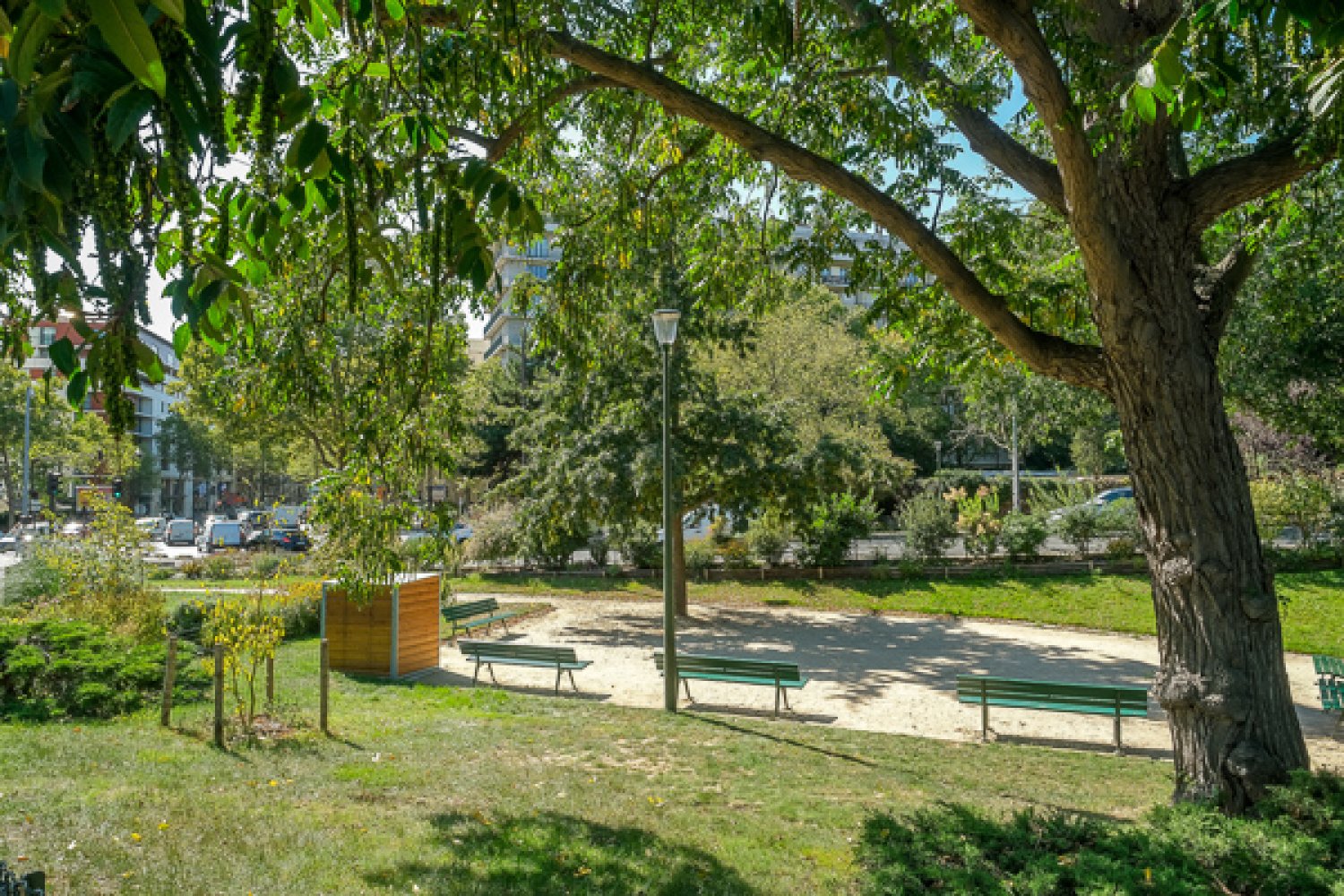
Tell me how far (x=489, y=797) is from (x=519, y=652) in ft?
20.0

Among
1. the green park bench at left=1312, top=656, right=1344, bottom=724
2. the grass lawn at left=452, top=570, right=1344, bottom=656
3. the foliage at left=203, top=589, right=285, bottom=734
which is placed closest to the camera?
the foliage at left=203, top=589, right=285, bottom=734

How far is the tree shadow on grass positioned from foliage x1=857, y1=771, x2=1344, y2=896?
94 centimetres

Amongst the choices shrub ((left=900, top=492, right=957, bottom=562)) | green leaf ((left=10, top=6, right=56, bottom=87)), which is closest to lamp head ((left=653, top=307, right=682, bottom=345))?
green leaf ((left=10, top=6, right=56, bottom=87))

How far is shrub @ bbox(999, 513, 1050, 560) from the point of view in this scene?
71.7ft

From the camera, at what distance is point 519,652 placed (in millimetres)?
12148

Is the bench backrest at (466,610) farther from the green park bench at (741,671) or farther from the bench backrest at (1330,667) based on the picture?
the bench backrest at (1330,667)

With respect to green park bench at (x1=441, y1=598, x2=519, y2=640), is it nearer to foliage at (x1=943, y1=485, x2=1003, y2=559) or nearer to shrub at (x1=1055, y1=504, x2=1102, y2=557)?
foliage at (x1=943, y1=485, x2=1003, y2=559)

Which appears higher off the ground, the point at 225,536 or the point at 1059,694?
the point at 225,536

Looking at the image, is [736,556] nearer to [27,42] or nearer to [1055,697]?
[1055,697]

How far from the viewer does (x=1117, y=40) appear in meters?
5.43

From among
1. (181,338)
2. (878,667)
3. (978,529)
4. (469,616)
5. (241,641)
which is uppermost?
(181,338)

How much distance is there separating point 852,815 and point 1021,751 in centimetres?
393

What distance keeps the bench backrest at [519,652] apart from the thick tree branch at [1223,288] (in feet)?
28.5

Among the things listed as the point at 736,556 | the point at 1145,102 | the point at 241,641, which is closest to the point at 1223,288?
the point at 1145,102
